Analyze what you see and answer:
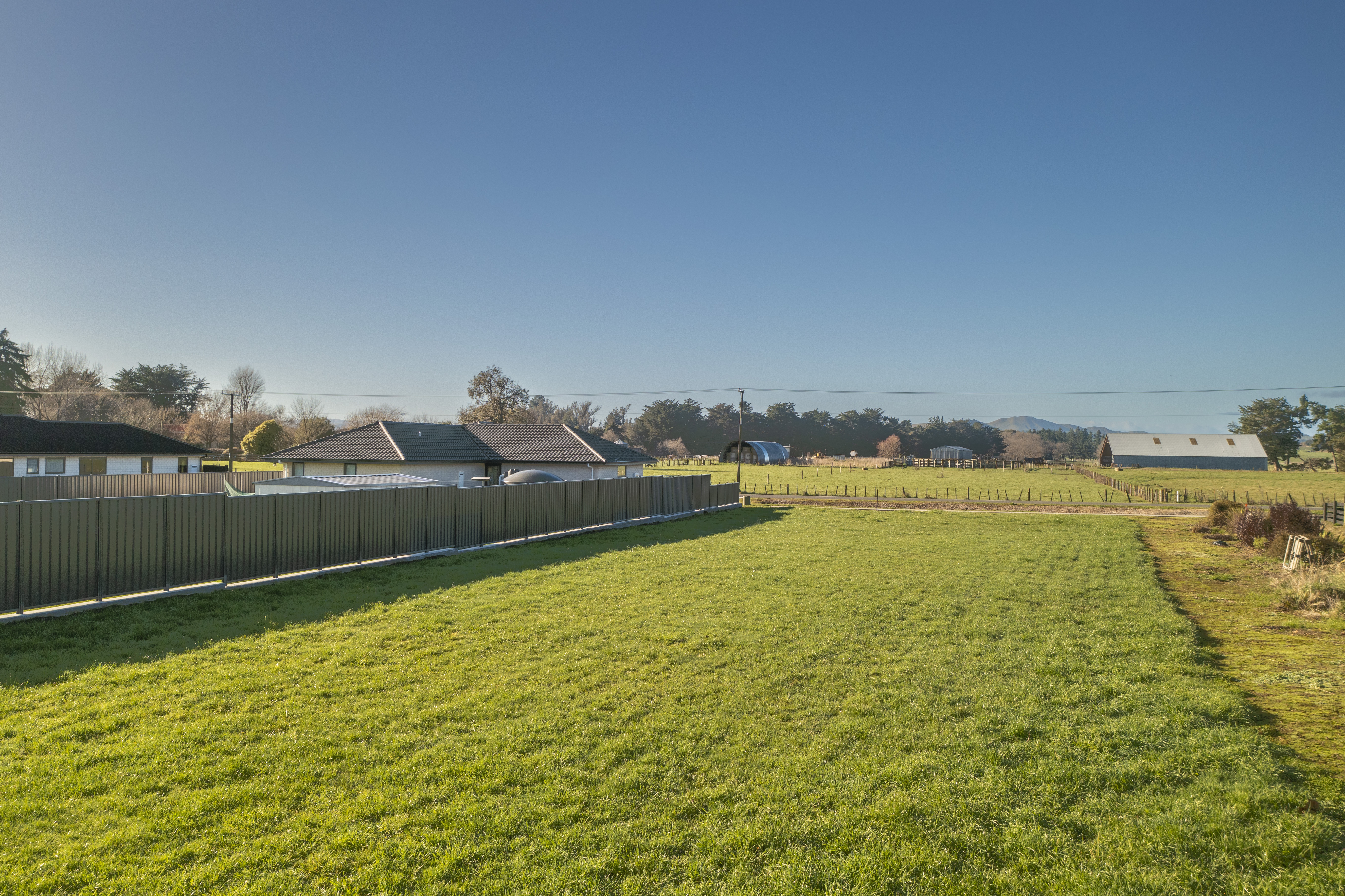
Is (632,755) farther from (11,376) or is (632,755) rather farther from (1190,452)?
(1190,452)

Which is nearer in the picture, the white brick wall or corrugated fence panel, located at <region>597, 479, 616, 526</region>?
corrugated fence panel, located at <region>597, 479, 616, 526</region>

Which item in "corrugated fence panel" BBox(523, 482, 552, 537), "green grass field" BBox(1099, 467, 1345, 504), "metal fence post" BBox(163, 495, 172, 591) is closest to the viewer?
"metal fence post" BBox(163, 495, 172, 591)

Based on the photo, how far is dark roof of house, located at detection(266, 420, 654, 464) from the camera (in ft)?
105

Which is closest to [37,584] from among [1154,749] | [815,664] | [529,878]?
[529,878]

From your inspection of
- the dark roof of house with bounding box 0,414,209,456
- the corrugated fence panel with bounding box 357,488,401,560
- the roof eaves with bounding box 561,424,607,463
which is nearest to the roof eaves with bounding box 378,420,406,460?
the roof eaves with bounding box 561,424,607,463

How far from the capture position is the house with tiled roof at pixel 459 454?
Answer: 31.8 metres

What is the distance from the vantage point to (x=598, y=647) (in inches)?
348

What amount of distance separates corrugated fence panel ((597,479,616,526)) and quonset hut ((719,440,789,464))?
6498 centimetres

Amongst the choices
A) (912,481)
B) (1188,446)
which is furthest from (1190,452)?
(912,481)

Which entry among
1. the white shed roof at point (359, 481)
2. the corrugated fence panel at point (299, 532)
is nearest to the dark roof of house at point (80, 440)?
the white shed roof at point (359, 481)

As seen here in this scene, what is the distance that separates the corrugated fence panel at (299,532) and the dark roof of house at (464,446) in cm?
1786

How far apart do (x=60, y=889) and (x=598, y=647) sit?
5.54 metres

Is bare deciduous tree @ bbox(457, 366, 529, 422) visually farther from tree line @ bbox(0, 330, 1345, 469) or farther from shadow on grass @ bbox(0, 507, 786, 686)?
shadow on grass @ bbox(0, 507, 786, 686)

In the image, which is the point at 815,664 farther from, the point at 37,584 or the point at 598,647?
the point at 37,584
